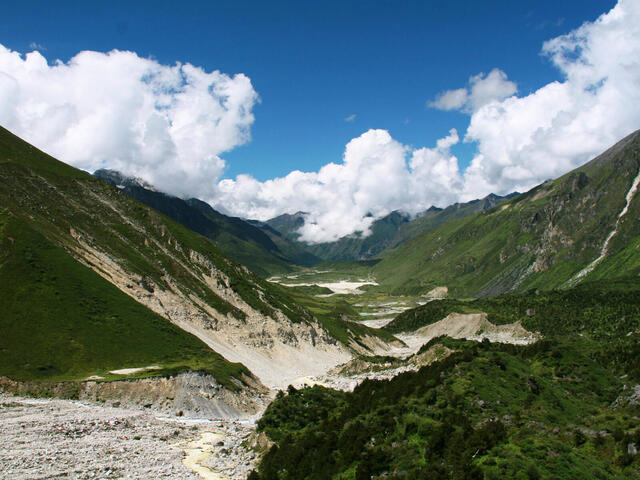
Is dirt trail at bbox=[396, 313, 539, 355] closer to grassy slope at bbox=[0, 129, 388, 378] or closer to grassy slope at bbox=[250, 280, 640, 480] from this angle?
grassy slope at bbox=[0, 129, 388, 378]

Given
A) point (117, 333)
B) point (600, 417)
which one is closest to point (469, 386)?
point (600, 417)

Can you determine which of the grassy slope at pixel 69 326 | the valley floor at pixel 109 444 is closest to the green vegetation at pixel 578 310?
the grassy slope at pixel 69 326

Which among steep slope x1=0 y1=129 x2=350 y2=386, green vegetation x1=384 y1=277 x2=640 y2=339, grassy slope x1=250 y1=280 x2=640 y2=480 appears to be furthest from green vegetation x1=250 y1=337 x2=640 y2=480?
green vegetation x1=384 y1=277 x2=640 y2=339

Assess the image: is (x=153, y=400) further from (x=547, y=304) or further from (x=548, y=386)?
(x=547, y=304)

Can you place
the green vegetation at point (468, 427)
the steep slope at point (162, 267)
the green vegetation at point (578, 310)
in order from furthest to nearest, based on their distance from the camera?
1. the green vegetation at point (578, 310)
2. the steep slope at point (162, 267)
3. the green vegetation at point (468, 427)

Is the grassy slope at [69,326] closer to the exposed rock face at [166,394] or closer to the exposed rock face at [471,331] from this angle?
the exposed rock face at [166,394]

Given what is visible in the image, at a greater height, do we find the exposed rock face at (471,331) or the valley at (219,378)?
the valley at (219,378)

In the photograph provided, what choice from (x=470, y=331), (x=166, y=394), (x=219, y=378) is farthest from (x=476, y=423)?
(x=470, y=331)
